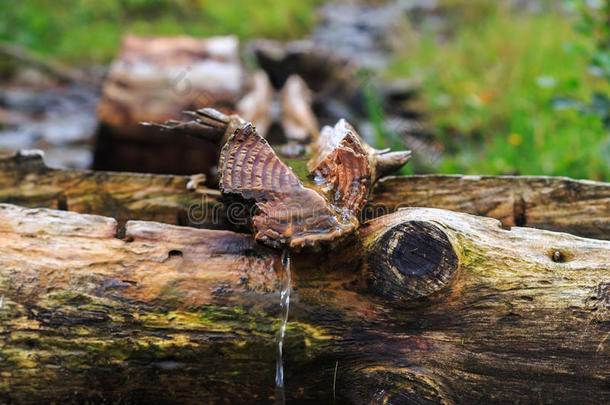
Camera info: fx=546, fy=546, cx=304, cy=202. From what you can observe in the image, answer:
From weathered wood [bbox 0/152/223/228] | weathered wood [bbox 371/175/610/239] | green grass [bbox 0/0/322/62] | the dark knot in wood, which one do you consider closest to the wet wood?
weathered wood [bbox 0/152/223/228]

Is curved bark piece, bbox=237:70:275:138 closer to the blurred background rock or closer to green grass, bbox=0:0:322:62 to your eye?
the blurred background rock

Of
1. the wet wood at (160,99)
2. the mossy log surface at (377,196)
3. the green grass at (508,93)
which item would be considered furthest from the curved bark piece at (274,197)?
the wet wood at (160,99)

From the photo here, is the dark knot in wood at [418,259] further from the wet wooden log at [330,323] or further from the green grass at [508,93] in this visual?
the green grass at [508,93]

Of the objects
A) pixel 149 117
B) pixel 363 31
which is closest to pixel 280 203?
pixel 149 117

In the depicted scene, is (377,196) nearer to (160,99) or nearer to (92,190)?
(92,190)

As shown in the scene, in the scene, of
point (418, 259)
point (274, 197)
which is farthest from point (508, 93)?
point (274, 197)
